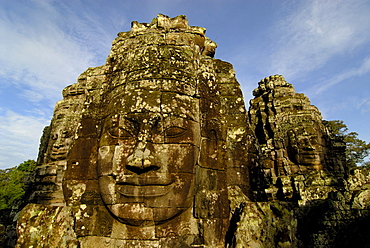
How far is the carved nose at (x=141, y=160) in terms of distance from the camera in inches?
115

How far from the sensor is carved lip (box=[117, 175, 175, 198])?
2.89m

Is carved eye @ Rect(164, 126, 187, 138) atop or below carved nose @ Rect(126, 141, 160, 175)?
atop

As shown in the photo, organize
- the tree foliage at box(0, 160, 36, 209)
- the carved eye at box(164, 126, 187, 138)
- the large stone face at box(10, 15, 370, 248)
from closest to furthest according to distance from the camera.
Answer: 1. the large stone face at box(10, 15, 370, 248)
2. the carved eye at box(164, 126, 187, 138)
3. the tree foliage at box(0, 160, 36, 209)

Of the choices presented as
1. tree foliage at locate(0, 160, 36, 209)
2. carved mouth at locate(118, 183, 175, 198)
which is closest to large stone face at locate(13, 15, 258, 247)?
carved mouth at locate(118, 183, 175, 198)

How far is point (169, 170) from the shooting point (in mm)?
3010

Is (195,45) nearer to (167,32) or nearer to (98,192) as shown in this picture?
(167,32)

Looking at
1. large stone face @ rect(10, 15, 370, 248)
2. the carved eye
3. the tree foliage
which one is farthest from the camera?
the tree foliage

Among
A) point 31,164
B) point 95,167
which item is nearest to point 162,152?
point 95,167

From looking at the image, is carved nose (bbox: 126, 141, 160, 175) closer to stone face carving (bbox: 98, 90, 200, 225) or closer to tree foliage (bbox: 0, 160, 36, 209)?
stone face carving (bbox: 98, 90, 200, 225)

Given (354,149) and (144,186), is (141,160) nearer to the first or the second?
(144,186)

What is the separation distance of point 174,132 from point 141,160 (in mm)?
584

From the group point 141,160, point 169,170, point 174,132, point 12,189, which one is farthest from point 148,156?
point 12,189

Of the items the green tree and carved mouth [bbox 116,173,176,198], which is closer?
carved mouth [bbox 116,173,176,198]

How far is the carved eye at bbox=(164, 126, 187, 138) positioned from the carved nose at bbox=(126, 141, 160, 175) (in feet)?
1.00
